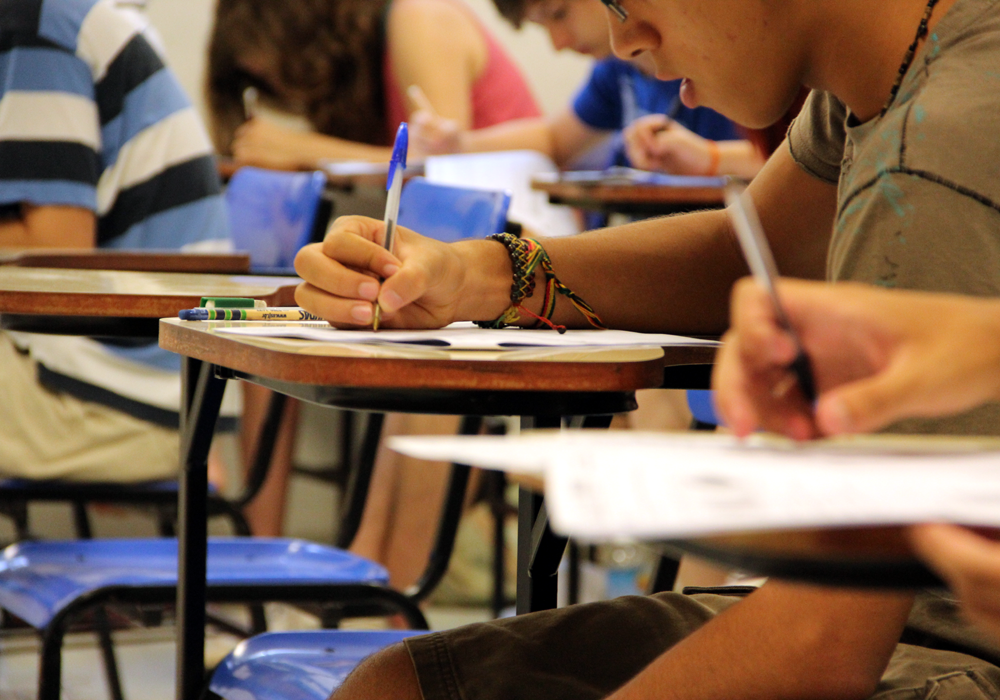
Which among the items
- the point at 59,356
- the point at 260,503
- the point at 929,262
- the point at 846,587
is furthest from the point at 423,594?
the point at 260,503

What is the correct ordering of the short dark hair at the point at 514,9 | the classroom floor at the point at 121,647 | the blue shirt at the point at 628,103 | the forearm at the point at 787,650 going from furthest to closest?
the blue shirt at the point at 628,103, the short dark hair at the point at 514,9, the classroom floor at the point at 121,647, the forearm at the point at 787,650

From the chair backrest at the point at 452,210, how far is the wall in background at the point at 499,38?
2513 millimetres

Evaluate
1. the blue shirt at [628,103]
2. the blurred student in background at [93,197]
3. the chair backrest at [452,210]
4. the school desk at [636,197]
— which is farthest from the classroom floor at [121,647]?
the blue shirt at [628,103]

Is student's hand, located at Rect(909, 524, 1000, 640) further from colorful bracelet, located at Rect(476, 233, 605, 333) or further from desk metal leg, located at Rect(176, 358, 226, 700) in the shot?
desk metal leg, located at Rect(176, 358, 226, 700)

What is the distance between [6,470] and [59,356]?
186mm

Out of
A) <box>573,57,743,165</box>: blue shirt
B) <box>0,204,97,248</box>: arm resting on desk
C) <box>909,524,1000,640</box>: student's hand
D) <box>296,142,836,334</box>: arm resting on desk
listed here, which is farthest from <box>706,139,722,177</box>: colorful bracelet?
<box>909,524,1000,640</box>: student's hand

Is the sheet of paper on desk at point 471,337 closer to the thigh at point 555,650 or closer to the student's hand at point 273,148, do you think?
the thigh at point 555,650

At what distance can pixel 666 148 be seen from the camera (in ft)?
9.45

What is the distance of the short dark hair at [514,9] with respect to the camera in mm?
3053

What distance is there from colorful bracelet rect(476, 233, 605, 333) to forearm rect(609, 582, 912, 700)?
0.39m

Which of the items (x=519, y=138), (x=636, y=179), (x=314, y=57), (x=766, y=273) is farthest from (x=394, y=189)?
(x=314, y=57)

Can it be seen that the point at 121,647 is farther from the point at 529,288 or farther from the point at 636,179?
the point at 529,288

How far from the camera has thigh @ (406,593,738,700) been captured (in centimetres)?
77

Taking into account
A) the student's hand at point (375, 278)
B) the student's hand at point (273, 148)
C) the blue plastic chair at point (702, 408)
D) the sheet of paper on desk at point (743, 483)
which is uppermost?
the student's hand at point (273, 148)
